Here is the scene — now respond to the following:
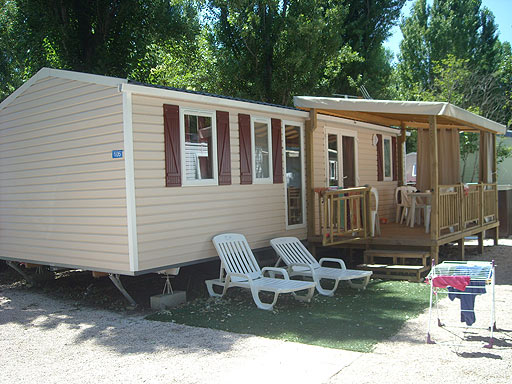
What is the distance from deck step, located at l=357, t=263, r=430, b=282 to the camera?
25.2ft

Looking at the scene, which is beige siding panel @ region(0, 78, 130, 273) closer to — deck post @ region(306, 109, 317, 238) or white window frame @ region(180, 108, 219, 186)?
white window frame @ region(180, 108, 219, 186)

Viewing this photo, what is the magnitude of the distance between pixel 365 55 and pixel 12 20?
11975 mm

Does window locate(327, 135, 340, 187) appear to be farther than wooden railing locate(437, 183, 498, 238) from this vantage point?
Yes

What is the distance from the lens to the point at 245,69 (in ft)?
52.3

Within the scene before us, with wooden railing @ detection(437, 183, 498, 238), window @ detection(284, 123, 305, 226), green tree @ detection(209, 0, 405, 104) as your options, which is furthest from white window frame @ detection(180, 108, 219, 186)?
green tree @ detection(209, 0, 405, 104)

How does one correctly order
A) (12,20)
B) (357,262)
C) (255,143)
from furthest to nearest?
(12,20) → (357,262) → (255,143)

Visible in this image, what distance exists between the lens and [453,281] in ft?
15.0

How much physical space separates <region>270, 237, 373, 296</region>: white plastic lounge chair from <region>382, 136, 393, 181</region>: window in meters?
4.67

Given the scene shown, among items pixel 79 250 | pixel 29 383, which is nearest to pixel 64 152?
pixel 79 250

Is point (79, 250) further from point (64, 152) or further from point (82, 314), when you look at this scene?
point (64, 152)

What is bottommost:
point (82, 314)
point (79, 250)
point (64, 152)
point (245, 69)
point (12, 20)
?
point (82, 314)

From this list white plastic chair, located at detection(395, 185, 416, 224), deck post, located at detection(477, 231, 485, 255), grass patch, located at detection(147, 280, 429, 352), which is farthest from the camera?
white plastic chair, located at detection(395, 185, 416, 224)

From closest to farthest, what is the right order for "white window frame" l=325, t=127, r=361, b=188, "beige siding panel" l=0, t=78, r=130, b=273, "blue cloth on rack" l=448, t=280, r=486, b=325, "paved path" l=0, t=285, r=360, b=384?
"paved path" l=0, t=285, r=360, b=384 → "blue cloth on rack" l=448, t=280, r=486, b=325 → "beige siding panel" l=0, t=78, r=130, b=273 → "white window frame" l=325, t=127, r=361, b=188

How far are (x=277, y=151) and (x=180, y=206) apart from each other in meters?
2.38
